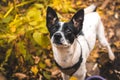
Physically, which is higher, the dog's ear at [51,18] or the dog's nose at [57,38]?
the dog's ear at [51,18]

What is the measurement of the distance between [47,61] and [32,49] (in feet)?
0.85

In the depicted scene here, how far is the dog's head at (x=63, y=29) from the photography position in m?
3.05

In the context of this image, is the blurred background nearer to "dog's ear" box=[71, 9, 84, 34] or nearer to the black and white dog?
the black and white dog

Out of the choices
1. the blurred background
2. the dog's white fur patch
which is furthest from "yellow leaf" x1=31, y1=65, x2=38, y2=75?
the dog's white fur patch

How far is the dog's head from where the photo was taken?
3.05m

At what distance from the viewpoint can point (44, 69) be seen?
13.9 feet

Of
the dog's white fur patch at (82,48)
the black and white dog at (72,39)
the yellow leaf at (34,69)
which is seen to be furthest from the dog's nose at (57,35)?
the yellow leaf at (34,69)

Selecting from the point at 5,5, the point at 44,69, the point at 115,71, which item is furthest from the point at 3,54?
the point at 115,71

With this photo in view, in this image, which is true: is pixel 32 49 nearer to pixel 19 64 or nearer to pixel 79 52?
pixel 19 64

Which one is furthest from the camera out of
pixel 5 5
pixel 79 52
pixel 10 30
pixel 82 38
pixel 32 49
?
pixel 5 5

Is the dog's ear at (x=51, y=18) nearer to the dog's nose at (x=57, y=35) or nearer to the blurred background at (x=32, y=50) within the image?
the dog's nose at (x=57, y=35)

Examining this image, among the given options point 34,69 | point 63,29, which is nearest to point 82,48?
point 63,29

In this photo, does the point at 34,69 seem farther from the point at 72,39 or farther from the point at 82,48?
the point at 72,39

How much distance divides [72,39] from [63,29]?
0.46 ft
